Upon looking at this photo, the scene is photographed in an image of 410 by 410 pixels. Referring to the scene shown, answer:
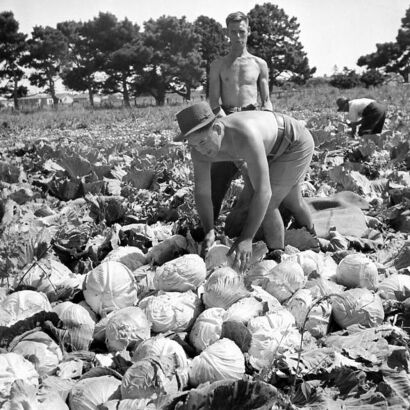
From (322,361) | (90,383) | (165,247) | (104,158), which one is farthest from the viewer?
(104,158)

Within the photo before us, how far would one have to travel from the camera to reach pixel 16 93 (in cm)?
4288

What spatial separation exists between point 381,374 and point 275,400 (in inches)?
25.1

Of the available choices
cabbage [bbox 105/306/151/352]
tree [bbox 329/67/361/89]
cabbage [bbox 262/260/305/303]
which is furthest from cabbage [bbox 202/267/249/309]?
tree [bbox 329/67/361/89]

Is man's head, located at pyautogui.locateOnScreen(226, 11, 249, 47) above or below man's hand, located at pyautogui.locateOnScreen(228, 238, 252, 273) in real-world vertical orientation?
above

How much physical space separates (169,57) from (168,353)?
41729 millimetres

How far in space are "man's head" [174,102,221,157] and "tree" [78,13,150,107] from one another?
39965mm

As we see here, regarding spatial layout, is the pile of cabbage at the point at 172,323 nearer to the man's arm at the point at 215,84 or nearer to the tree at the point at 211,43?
the man's arm at the point at 215,84

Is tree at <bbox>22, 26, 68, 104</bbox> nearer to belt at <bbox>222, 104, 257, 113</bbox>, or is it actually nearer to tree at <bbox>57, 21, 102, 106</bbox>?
tree at <bbox>57, 21, 102, 106</bbox>

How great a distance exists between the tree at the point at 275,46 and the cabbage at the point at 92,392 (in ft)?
160

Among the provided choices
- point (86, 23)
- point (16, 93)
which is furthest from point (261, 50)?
point (16, 93)

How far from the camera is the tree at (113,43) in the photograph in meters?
42.0

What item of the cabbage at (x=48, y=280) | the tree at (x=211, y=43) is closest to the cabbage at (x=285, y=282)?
the cabbage at (x=48, y=280)

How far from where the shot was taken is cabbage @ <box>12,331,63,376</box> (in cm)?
238

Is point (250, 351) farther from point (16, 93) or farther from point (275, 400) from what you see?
point (16, 93)
